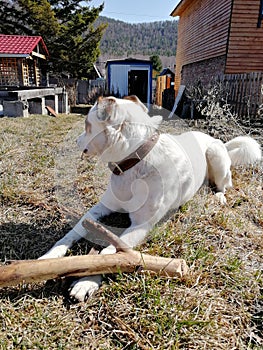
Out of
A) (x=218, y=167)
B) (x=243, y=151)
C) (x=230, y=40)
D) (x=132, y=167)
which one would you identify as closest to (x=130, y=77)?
(x=230, y=40)

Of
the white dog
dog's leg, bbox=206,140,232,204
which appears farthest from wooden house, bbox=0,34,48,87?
the white dog

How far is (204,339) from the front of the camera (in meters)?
1.34

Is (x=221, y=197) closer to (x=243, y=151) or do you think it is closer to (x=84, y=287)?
(x=243, y=151)

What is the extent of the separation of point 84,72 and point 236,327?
93.7 ft

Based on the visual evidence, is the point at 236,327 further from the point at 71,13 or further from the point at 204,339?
the point at 71,13

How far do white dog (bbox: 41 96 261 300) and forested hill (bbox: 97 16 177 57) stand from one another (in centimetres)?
9729

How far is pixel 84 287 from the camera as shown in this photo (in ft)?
5.08

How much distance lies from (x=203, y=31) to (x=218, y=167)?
12.7m

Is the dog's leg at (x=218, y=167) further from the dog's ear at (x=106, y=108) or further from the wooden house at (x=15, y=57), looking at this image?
the wooden house at (x=15, y=57)

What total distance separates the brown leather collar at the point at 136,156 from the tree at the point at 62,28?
24.5 m

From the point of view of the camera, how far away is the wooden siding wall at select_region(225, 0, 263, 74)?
9836 millimetres

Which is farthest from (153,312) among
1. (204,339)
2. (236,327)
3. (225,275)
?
(225,275)

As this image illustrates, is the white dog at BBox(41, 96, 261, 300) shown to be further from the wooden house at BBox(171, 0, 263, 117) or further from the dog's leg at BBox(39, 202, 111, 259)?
the wooden house at BBox(171, 0, 263, 117)

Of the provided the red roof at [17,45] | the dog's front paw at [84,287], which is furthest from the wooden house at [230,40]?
the red roof at [17,45]
